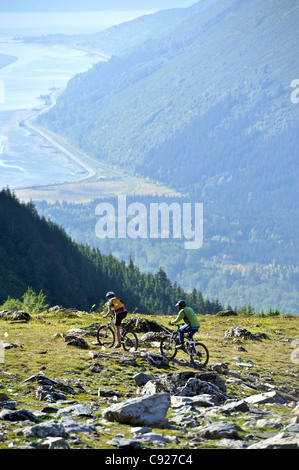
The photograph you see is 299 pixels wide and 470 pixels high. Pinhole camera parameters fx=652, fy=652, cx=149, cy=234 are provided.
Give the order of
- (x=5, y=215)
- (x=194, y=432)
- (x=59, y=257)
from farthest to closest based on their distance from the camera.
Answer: (x=59, y=257), (x=5, y=215), (x=194, y=432)

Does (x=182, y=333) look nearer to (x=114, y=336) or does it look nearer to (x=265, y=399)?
(x=114, y=336)

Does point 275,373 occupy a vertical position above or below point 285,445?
below

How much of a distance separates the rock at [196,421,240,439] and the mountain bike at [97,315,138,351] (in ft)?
42.5

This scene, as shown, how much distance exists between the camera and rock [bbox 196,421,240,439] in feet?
53.7

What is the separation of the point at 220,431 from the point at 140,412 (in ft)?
8.31

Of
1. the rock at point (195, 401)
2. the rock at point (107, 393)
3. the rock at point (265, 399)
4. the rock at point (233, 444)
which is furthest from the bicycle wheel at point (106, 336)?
the rock at point (233, 444)

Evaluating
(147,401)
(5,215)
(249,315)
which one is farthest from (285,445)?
(5,215)

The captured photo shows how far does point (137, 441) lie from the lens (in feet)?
51.5

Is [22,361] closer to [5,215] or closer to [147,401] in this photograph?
[147,401]

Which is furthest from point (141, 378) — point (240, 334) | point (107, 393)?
point (240, 334)

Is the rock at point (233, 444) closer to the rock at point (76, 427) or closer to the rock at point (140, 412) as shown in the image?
the rock at point (140, 412)

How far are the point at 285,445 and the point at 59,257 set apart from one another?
147 metres

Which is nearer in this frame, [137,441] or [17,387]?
[137,441]
